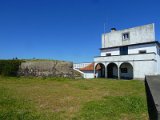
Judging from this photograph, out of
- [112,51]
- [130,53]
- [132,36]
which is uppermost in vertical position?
[132,36]

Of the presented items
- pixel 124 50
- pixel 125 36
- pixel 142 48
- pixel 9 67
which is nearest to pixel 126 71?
pixel 124 50

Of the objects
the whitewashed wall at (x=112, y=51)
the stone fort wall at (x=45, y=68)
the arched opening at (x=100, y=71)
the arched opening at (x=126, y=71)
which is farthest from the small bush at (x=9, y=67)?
the whitewashed wall at (x=112, y=51)

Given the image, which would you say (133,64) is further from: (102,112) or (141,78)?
(102,112)

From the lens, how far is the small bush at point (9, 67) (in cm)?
2403

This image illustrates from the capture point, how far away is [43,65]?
2592cm

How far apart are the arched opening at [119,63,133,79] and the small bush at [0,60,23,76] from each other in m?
19.6

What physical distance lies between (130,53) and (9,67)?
2128 cm

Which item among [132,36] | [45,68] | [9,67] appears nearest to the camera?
[9,67]

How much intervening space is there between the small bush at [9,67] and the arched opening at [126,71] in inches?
771

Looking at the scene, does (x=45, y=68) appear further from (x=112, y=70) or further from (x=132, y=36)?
(x=132, y=36)

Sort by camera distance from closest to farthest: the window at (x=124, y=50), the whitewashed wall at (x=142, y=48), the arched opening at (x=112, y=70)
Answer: the whitewashed wall at (x=142, y=48) < the window at (x=124, y=50) < the arched opening at (x=112, y=70)

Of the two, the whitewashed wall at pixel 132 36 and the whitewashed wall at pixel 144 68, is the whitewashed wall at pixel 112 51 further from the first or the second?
the whitewashed wall at pixel 144 68

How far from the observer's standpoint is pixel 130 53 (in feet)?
123

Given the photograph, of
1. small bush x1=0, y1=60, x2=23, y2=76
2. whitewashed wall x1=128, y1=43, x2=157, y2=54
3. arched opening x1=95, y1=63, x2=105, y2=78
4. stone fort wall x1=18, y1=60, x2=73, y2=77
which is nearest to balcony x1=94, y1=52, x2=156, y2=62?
whitewashed wall x1=128, y1=43, x2=157, y2=54
